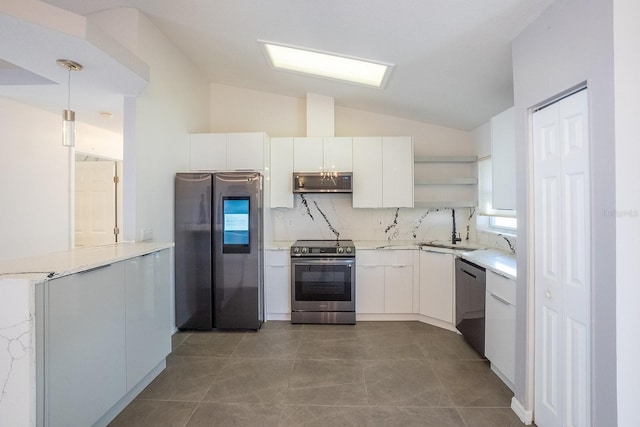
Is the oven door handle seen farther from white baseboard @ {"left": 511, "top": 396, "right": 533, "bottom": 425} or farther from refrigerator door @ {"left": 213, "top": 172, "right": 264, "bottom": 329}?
white baseboard @ {"left": 511, "top": 396, "right": 533, "bottom": 425}

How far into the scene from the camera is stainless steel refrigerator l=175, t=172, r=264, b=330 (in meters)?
3.25

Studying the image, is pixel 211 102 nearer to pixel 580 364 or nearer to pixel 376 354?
pixel 376 354

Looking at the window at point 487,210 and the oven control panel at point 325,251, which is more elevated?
the window at point 487,210

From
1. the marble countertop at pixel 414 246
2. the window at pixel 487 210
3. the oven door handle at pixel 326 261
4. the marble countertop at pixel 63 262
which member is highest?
the window at pixel 487 210

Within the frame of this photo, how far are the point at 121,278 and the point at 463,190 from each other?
12.5 ft

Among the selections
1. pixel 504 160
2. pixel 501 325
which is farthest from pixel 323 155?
pixel 501 325

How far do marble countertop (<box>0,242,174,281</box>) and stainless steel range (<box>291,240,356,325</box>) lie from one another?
5.24 feet

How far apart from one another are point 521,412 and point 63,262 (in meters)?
2.84

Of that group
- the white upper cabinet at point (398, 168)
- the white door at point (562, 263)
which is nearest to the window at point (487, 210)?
the white upper cabinet at point (398, 168)

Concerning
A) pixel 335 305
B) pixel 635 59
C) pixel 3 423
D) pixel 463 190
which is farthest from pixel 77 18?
pixel 463 190

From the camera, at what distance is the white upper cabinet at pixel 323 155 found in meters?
3.72

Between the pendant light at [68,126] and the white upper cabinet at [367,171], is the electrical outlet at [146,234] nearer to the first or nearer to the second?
the pendant light at [68,126]

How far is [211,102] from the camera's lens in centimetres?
420

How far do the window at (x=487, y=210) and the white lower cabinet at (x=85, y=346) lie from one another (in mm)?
Answer: 3439
